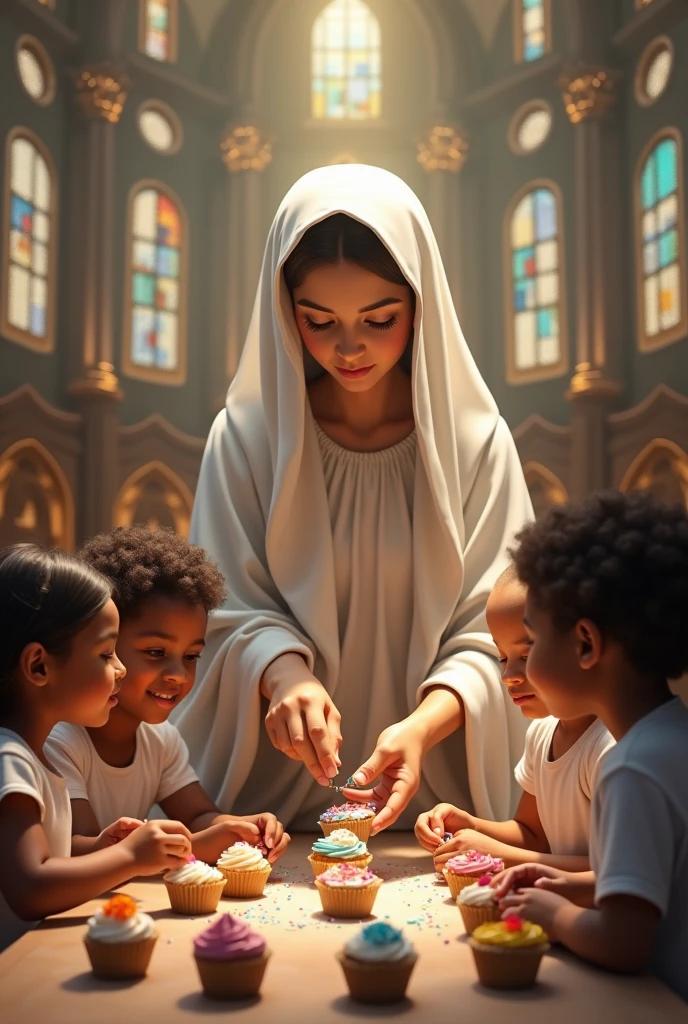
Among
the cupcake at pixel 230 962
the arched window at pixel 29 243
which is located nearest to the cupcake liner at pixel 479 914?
the cupcake at pixel 230 962

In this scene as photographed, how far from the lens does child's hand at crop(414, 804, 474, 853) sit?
7.98 feet

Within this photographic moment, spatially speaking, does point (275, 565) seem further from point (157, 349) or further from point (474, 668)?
point (157, 349)

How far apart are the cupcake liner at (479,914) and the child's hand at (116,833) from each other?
691 millimetres

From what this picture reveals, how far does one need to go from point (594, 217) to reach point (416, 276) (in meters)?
10.6

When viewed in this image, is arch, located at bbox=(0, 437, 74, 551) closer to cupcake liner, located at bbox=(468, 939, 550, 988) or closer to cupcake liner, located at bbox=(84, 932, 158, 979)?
cupcake liner, located at bbox=(84, 932, 158, 979)

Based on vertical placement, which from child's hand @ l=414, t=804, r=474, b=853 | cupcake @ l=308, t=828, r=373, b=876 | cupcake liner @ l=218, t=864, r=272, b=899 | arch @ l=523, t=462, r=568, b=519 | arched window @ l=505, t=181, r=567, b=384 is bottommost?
cupcake liner @ l=218, t=864, r=272, b=899

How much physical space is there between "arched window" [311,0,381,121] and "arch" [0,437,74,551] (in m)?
5.92

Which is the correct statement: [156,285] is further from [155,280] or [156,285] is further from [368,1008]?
[368,1008]

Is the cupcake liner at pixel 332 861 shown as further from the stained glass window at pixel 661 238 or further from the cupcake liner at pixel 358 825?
the stained glass window at pixel 661 238

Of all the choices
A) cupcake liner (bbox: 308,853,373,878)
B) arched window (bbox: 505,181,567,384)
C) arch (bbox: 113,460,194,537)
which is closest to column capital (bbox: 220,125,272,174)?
arched window (bbox: 505,181,567,384)

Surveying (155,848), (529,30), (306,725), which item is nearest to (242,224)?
(529,30)

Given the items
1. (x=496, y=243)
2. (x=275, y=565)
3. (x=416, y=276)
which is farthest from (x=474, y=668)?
(x=496, y=243)

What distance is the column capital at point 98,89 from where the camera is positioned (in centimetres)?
1321

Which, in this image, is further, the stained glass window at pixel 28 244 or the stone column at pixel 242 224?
the stone column at pixel 242 224
